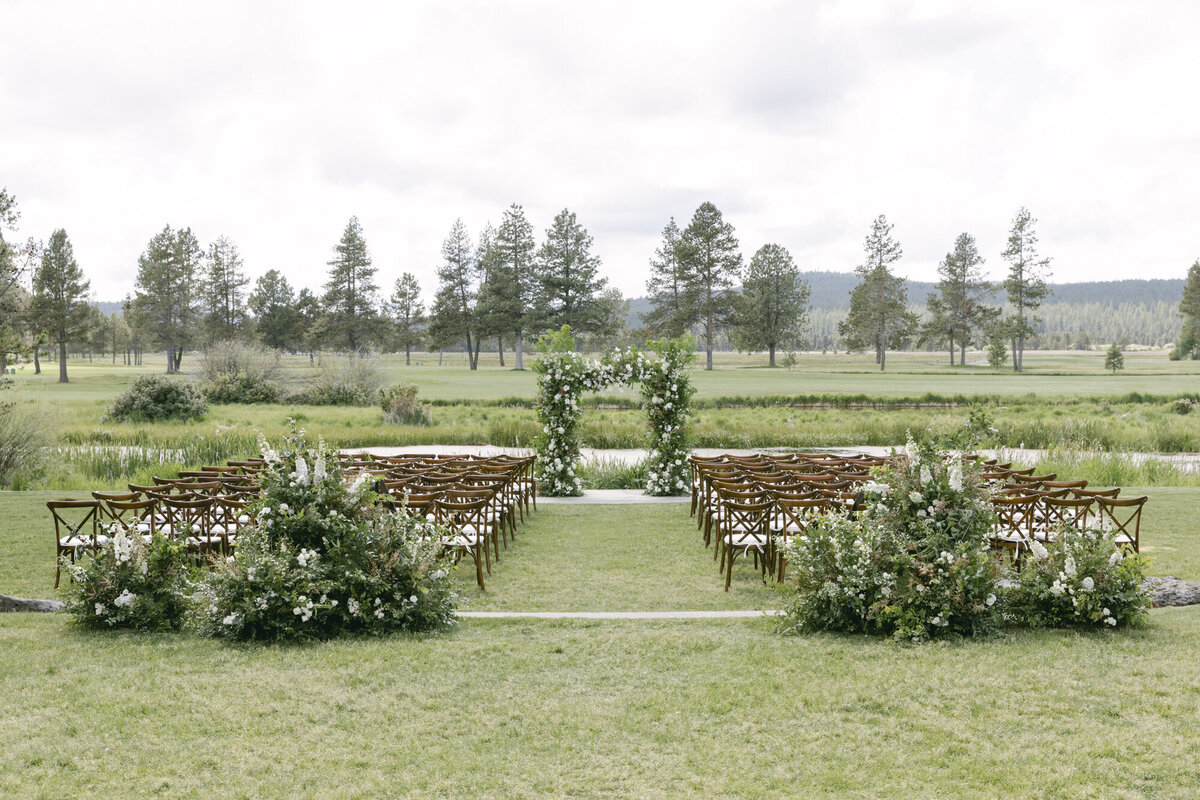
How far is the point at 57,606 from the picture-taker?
6129 millimetres

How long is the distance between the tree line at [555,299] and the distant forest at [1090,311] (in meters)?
53.0

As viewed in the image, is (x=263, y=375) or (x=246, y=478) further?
(x=263, y=375)

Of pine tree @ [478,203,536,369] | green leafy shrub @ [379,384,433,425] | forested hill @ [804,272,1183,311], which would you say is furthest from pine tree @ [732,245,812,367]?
forested hill @ [804,272,1183,311]

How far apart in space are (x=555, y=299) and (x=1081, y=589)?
5836 centimetres

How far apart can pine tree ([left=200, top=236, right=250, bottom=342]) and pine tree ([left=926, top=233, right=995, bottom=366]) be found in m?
57.5

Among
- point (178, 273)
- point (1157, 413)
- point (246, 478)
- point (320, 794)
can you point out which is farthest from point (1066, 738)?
point (178, 273)

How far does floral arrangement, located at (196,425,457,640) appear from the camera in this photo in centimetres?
526

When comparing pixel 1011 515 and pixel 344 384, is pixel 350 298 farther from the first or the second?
pixel 1011 515

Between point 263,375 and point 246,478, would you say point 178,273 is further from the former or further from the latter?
point 246,478

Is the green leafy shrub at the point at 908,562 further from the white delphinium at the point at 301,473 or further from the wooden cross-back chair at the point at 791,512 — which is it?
the white delphinium at the point at 301,473

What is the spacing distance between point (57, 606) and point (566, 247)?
188 ft

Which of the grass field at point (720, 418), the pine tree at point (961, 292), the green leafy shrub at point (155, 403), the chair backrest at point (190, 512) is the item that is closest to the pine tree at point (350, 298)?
the grass field at point (720, 418)

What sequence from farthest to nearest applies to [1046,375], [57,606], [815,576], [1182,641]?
[1046,375] → [57,606] → [815,576] → [1182,641]

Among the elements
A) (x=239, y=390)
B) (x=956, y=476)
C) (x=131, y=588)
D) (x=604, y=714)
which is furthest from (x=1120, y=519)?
(x=239, y=390)
